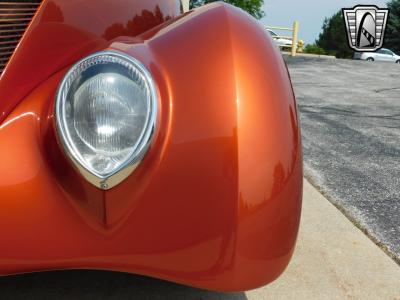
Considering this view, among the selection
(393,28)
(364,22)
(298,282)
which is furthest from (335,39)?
(298,282)

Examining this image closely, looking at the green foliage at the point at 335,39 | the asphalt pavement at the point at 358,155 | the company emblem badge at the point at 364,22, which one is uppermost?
the asphalt pavement at the point at 358,155

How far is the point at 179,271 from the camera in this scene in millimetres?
1146

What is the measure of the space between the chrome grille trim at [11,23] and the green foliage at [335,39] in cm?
5185

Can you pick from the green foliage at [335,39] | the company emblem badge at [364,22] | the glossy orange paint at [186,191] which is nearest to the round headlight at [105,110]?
the glossy orange paint at [186,191]

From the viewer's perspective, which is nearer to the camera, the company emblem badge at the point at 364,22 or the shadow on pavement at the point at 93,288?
the shadow on pavement at the point at 93,288

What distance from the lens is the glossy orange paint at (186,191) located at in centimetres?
110

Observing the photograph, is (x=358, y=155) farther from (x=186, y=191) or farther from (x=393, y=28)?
(x=393, y=28)

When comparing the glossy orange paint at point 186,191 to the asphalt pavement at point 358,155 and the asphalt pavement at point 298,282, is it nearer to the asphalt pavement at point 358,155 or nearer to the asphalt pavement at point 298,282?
the asphalt pavement at point 298,282

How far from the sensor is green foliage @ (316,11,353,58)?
2007 inches

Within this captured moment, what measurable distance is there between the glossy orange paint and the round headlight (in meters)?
0.04

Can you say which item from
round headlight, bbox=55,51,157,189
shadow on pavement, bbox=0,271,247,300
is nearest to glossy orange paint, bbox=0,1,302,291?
round headlight, bbox=55,51,157,189

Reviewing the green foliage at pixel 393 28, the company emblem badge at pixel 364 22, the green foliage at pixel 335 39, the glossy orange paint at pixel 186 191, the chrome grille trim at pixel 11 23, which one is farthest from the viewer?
the green foliage at pixel 335 39

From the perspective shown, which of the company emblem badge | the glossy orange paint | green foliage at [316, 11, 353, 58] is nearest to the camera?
the glossy orange paint

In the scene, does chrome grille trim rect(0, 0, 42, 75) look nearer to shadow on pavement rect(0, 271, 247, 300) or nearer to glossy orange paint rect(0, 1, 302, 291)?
glossy orange paint rect(0, 1, 302, 291)
